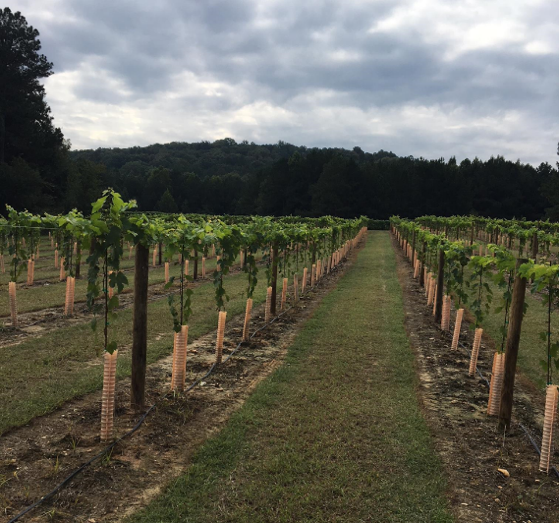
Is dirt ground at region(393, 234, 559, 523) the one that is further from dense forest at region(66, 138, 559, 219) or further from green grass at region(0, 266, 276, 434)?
dense forest at region(66, 138, 559, 219)

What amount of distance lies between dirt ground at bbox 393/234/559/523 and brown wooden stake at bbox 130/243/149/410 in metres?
3.81

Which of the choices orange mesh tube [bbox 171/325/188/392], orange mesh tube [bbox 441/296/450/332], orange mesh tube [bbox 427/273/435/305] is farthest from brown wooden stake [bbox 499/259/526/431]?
orange mesh tube [bbox 427/273/435/305]

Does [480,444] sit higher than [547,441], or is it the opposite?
[547,441]

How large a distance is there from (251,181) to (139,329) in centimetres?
8682

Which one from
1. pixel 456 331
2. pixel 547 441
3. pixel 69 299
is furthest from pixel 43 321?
pixel 547 441

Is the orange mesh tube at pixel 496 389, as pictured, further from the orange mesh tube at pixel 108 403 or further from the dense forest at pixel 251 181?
the dense forest at pixel 251 181

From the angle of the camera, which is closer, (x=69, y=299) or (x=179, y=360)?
(x=179, y=360)

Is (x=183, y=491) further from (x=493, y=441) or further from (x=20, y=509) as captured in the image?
(x=493, y=441)

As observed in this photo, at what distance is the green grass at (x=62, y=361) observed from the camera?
5.84 metres

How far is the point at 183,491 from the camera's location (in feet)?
14.0

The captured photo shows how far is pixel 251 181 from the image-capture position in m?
90.6

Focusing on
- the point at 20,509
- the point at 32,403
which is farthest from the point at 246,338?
the point at 20,509

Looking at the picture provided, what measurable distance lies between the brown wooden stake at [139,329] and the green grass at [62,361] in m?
0.52

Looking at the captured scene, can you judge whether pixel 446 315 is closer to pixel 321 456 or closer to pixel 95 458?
pixel 321 456
